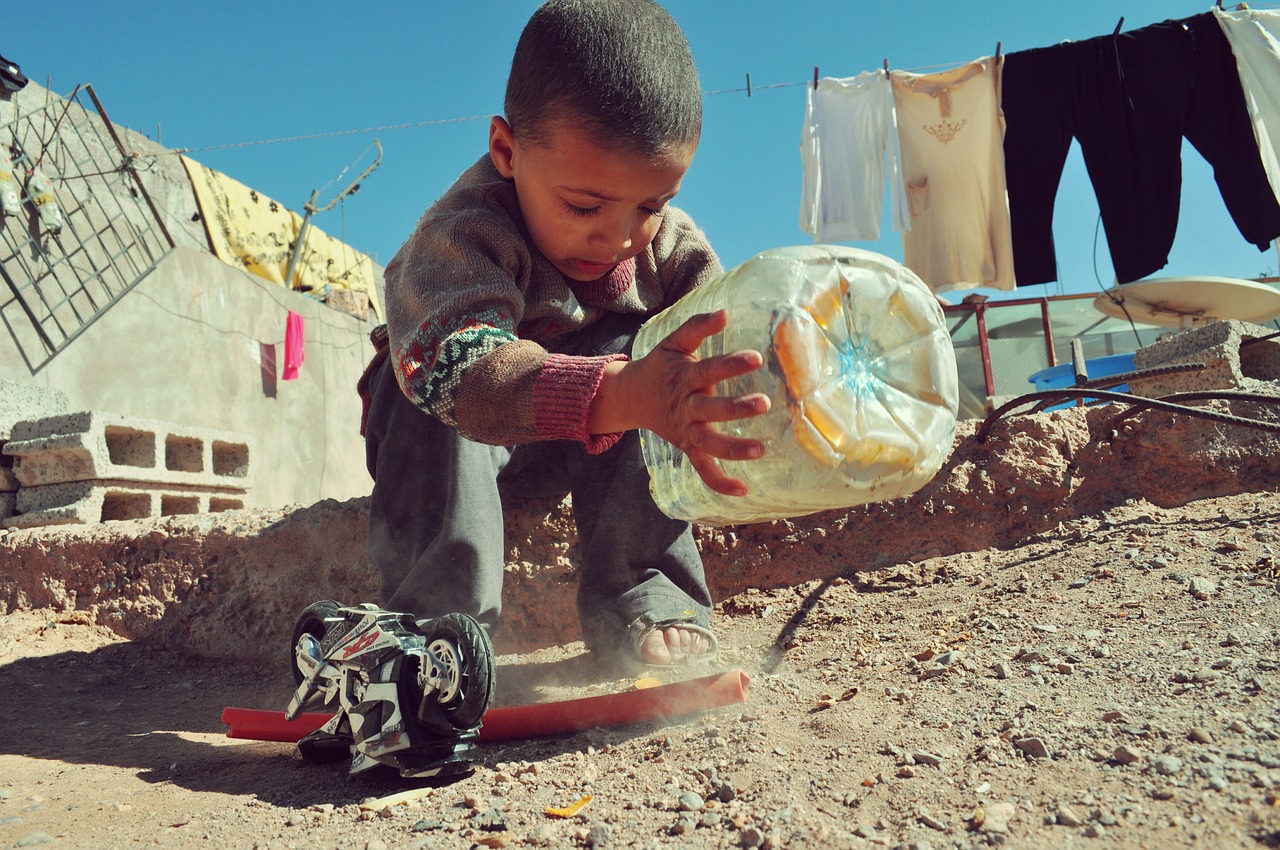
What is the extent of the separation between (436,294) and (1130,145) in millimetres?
5361

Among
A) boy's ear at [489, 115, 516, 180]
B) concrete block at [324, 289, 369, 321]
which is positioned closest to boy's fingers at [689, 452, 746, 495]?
boy's ear at [489, 115, 516, 180]

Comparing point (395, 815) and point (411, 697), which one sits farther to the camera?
point (411, 697)

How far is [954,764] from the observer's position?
90 centimetres

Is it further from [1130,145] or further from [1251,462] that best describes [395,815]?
[1130,145]

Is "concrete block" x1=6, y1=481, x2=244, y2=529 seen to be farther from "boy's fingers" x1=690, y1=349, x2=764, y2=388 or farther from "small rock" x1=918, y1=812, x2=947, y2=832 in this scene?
"small rock" x1=918, y1=812, x2=947, y2=832

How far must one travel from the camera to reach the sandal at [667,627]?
152cm

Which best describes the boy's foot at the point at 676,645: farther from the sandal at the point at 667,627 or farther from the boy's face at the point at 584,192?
the boy's face at the point at 584,192

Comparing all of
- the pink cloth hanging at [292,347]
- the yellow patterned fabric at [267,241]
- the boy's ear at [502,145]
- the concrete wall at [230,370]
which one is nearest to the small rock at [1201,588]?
the boy's ear at [502,145]

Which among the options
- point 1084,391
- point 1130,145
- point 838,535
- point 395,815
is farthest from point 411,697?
point 1130,145

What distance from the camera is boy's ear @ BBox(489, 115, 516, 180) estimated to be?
149 cm

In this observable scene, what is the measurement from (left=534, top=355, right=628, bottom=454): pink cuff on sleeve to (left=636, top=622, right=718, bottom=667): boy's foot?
0.47 meters

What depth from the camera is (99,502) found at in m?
2.88

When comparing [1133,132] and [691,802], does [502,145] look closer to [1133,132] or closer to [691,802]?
[691,802]

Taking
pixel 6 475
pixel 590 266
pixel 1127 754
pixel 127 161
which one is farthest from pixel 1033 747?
pixel 127 161
